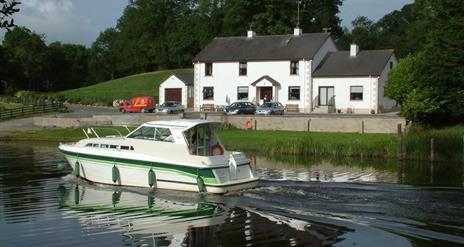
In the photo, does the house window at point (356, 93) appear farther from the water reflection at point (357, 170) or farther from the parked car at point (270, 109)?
the water reflection at point (357, 170)

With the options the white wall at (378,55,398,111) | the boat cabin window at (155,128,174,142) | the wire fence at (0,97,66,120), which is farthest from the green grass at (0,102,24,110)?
the boat cabin window at (155,128,174,142)

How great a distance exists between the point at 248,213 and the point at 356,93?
176 ft

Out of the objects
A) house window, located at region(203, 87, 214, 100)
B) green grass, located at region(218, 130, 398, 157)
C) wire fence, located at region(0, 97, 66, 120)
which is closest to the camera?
green grass, located at region(218, 130, 398, 157)

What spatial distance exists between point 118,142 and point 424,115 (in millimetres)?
26825

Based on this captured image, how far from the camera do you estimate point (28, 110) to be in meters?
69.1

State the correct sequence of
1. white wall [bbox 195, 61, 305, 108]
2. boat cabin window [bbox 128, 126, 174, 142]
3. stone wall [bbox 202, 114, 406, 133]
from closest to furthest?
boat cabin window [bbox 128, 126, 174, 142] < stone wall [bbox 202, 114, 406, 133] < white wall [bbox 195, 61, 305, 108]

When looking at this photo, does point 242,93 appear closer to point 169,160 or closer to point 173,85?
point 173,85

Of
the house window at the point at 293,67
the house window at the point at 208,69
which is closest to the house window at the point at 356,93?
the house window at the point at 293,67

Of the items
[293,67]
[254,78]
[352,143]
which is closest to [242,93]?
[254,78]

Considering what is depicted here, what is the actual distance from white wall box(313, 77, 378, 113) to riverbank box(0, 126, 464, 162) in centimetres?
2448

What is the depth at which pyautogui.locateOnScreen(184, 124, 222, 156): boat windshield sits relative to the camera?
2550 cm

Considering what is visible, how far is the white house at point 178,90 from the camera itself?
8569 cm

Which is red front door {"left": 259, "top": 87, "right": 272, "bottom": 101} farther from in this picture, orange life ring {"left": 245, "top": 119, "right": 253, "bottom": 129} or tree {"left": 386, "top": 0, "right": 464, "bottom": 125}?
tree {"left": 386, "top": 0, "right": 464, "bottom": 125}

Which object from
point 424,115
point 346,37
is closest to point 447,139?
point 424,115
